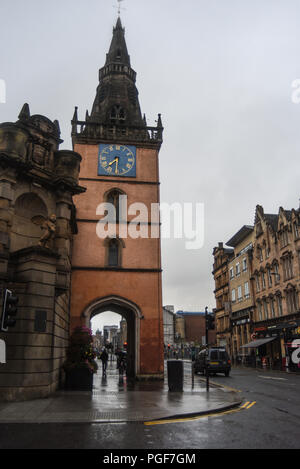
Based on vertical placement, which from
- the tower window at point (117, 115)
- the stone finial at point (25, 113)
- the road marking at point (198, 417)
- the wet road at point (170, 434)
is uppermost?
the tower window at point (117, 115)

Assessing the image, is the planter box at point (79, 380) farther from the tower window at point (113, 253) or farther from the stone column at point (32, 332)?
the tower window at point (113, 253)

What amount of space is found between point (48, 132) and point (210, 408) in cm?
1300

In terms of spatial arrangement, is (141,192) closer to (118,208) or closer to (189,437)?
(118,208)

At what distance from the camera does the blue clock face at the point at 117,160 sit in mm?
26438

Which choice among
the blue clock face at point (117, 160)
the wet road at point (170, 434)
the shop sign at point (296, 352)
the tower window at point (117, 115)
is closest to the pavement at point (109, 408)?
the wet road at point (170, 434)

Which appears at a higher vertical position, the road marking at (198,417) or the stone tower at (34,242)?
the stone tower at (34,242)

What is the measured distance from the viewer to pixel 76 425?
27.6 feet

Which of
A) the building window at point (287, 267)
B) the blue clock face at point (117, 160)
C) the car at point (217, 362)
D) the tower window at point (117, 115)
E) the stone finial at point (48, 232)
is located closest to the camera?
the stone finial at point (48, 232)

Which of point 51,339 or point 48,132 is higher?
point 48,132

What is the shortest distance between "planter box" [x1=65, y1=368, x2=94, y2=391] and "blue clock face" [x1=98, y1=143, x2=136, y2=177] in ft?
46.7

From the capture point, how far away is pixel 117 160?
88.3 feet

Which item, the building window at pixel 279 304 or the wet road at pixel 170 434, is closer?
the wet road at pixel 170 434
